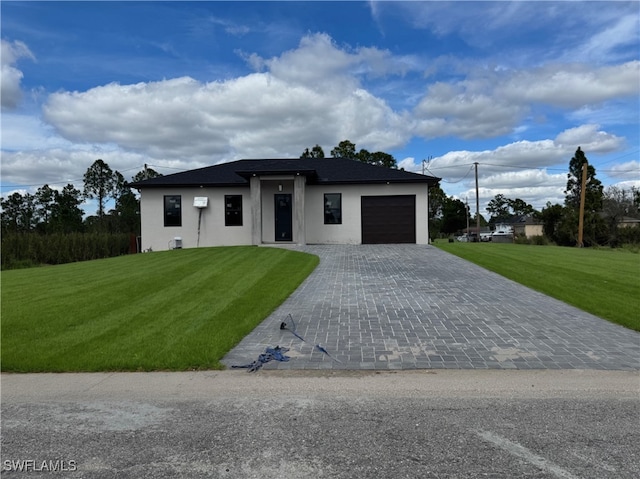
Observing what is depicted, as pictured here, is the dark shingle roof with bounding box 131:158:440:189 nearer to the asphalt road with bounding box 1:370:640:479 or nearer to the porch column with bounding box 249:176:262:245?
the porch column with bounding box 249:176:262:245

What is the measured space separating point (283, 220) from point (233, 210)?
8.28ft

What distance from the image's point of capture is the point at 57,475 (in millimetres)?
2932

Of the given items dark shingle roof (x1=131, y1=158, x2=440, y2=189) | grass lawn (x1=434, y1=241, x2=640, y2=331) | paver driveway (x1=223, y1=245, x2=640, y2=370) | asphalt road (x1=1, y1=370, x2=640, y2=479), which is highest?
dark shingle roof (x1=131, y1=158, x2=440, y2=189)

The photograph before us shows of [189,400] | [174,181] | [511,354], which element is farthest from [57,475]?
[174,181]

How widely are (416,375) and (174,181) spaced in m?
18.6

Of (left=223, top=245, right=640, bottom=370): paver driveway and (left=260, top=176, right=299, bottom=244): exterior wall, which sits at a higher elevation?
(left=260, top=176, right=299, bottom=244): exterior wall

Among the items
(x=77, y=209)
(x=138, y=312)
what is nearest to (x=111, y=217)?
(x=77, y=209)

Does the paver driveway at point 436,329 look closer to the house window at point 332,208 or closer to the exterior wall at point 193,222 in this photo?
the house window at point 332,208

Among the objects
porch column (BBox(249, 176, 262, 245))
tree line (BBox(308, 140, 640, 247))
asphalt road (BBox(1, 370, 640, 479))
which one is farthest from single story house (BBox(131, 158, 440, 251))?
tree line (BBox(308, 140, 640, 247))

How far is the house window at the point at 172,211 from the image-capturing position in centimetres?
2108

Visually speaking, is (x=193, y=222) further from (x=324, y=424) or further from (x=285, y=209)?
(x=324, y=424)

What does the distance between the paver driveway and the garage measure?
9.02 m

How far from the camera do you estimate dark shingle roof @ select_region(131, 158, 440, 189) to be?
61.7 feet

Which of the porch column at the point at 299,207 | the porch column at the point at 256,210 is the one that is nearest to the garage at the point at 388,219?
the porch column at the point at 299,207
